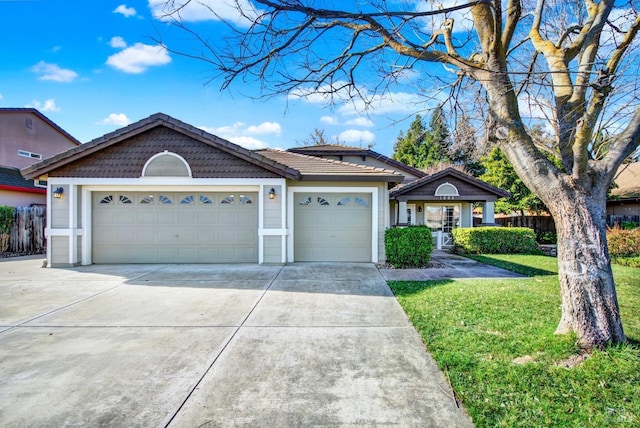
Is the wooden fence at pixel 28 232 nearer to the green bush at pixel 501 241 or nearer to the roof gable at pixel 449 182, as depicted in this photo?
the roof gable at pixel 449 182

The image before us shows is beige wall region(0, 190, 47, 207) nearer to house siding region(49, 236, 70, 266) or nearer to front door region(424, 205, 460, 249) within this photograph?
house siding region(49, 236, 70, 266)

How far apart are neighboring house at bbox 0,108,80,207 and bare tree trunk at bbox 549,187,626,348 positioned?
59.6ft

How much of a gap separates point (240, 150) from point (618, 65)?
26.1 feet

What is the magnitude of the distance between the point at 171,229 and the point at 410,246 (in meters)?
7.10

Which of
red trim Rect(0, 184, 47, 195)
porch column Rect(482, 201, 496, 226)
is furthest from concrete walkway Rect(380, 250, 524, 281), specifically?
red trim Rect(0, 184, 47, 195)

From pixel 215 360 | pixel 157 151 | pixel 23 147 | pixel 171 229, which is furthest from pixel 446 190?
pixel 23 147

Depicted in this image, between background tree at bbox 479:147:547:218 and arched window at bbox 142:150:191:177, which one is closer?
arched window at bbox 142:150:191:177

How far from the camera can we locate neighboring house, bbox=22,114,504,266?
9336 mm

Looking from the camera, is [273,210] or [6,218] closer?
[273,210]

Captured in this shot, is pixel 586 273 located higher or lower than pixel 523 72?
lower

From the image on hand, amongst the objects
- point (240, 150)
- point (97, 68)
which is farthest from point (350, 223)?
point (97, 68)

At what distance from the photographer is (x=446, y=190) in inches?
619

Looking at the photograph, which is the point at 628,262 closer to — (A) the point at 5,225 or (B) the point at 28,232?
(B) the point at 28,232

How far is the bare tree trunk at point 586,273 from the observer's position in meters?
3.52
